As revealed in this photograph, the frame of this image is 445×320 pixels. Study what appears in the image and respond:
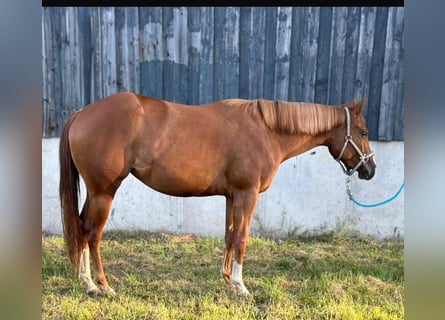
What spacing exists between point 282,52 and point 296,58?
197mm

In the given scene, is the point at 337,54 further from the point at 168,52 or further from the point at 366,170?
the point at 168,52

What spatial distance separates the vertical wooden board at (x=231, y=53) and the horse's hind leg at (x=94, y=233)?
7.84 ft

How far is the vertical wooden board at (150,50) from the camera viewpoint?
4844 mm

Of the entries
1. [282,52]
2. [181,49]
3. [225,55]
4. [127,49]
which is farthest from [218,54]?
[127,49]

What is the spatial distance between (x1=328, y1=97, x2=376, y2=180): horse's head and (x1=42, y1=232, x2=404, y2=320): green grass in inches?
43.1

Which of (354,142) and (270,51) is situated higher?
(270,51)

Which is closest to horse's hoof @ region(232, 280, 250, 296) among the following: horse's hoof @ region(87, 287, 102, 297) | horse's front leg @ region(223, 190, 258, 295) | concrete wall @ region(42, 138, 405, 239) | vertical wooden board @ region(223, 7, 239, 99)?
horse's front leg @ region(223, 190, 258, 295)

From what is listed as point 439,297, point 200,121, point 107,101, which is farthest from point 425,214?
point 107,101

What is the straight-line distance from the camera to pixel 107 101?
3.15 m

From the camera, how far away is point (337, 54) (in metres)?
4.92

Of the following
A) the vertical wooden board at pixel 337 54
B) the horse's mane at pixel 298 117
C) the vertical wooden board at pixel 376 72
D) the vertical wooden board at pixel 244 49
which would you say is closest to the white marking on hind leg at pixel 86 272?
the horse's mane at pixel 298 117

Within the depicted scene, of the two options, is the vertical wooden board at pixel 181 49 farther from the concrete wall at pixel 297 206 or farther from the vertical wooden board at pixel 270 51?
the concrete wall at pixel 297 206

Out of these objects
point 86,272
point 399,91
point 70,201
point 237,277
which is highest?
point 399,91

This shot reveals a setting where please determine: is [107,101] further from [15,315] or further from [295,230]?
[295,230]
